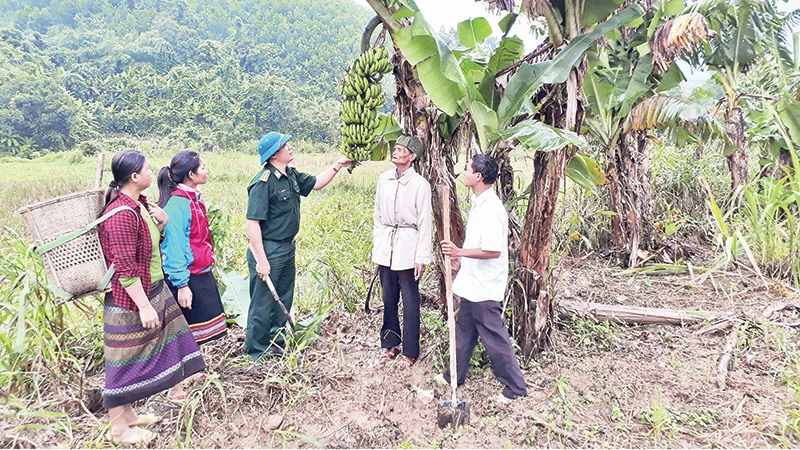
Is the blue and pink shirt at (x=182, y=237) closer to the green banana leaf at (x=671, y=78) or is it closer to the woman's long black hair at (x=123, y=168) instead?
the woman's long black hair at (x=123, y=168)

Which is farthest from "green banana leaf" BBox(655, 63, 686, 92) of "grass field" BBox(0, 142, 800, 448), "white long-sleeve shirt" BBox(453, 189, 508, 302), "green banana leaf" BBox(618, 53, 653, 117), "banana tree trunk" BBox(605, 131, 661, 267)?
"white long-sleeve shirt" BBox(453, 189, 508, 302)

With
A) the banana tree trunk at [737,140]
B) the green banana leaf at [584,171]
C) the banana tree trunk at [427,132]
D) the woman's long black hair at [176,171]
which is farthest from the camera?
the banana tree trunk at [737,140]

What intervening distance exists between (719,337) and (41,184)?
1398 cm

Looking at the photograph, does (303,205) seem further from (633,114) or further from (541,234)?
(541,234)

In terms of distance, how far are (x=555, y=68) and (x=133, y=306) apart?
8.10ft

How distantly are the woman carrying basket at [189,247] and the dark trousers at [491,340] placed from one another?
152 centimetres

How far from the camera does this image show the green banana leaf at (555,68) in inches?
97.9

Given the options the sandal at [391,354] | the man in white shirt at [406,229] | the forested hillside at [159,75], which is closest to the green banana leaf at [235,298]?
the sandal at [391,354]

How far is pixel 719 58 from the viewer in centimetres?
527

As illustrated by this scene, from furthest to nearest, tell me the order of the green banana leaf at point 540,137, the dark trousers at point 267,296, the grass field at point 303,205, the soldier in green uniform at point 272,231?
the grass field at point 303,205
the dark trousers at point 267,296
the soldier in green uniform at point 272,231
the green banana leaf at point 540,137

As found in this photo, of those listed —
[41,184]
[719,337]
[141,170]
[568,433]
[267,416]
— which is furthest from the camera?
[41,184]

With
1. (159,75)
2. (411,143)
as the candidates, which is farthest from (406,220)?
(159,75)

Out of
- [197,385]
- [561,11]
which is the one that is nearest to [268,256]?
[197,385]

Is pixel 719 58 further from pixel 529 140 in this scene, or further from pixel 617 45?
pixel 529 140
